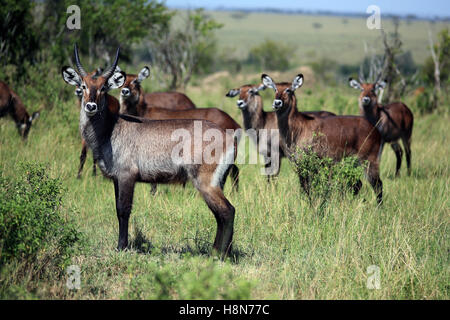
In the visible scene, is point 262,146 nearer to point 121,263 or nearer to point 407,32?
→ point 121,263

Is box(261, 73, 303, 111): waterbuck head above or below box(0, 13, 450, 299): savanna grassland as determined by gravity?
above

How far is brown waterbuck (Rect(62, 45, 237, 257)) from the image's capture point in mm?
4684

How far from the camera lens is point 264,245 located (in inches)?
203

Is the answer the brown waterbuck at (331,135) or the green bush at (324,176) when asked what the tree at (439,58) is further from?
the green bush at (324,176)

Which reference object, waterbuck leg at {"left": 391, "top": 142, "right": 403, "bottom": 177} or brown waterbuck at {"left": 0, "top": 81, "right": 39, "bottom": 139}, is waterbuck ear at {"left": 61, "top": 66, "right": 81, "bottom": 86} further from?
waterbuck leg at {"left": 391, "top": 142, "right": 403, "bottom": 177}

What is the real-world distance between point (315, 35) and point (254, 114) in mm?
77880

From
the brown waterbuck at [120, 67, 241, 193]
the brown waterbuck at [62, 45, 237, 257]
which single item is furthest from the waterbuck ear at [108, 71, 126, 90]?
the brown waterbuck at [120, 67, 241, 193]

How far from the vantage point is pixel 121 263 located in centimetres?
453

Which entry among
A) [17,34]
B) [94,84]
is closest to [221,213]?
[94,84]

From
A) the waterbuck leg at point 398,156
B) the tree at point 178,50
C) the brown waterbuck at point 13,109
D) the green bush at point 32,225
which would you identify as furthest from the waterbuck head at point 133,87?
the tree at point 178,50

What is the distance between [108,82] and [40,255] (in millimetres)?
1828

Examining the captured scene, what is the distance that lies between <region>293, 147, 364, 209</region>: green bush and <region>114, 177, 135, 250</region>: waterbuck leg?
1.98 m

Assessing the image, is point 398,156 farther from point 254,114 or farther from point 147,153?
point 147,153
